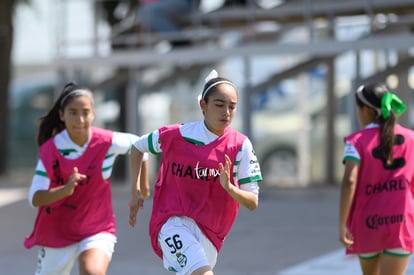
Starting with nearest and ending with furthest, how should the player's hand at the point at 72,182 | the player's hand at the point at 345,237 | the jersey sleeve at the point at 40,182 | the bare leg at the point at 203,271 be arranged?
the bare leg at the point at 203,271 → the player's hand at the point at 345,237 → the player's hand at the point at 72,182 → the jersey sleeve at the point at 40,182

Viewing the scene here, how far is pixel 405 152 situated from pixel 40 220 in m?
2.43

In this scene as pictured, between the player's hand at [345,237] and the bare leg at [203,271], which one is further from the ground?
the player's hand at [345,237]

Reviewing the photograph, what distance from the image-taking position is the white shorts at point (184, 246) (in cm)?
554

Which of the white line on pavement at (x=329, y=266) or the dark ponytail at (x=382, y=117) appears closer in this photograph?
the dark ponytail at (x=382, y=117)

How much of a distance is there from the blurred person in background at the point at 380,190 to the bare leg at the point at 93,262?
1512 millimetres

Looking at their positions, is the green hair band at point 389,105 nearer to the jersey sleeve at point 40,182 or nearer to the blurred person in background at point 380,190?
the blurred person in background at point 380,190

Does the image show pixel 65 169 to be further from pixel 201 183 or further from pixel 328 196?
pixel 328 196

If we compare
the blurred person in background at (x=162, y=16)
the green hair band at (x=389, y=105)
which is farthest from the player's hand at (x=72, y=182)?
the blurred person in background at (x=162, y=16)

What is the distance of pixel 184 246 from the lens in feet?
18.3

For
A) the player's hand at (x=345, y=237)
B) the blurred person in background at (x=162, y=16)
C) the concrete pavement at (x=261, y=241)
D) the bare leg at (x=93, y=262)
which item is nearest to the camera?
the player's hand at (x=345, y=237)

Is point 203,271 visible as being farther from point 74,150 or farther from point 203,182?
point 74,150

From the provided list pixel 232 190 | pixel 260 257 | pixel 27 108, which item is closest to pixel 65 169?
pixel 232 190

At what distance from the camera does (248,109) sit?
1722 cm

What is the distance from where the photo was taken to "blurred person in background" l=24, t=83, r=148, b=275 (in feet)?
21.6
